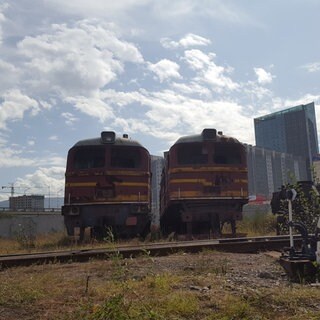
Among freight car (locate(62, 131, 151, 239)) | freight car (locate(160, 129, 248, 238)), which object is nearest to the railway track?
freight car (locate(62, 131, 151, 239))

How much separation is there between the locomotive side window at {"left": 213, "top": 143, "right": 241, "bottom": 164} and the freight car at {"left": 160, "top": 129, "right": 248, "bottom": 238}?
33 millimetres

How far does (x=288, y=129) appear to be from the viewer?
66438 mm

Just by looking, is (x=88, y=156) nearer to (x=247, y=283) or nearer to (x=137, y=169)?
(x=137, y=169)

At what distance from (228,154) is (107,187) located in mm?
4151

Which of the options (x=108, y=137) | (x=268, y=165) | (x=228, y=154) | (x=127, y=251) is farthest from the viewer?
(x=268, y=165)

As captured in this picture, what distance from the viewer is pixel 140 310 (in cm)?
344

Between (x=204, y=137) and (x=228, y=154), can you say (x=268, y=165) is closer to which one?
(x=228, y=154)

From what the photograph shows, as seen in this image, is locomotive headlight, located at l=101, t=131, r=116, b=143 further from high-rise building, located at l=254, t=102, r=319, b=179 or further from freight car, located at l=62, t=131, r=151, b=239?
high-rise building, located at l=254, t=102, r=319, b=179

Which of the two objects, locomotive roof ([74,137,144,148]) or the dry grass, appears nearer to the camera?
the dry grass

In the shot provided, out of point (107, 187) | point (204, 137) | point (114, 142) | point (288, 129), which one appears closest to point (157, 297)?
point (107, 187)

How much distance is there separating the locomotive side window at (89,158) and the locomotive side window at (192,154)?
8.12 feet

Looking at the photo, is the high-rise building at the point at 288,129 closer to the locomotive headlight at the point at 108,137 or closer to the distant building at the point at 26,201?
the distant building at the point at 26,201

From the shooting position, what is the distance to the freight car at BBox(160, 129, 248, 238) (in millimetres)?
13148

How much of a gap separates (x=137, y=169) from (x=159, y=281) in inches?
336
